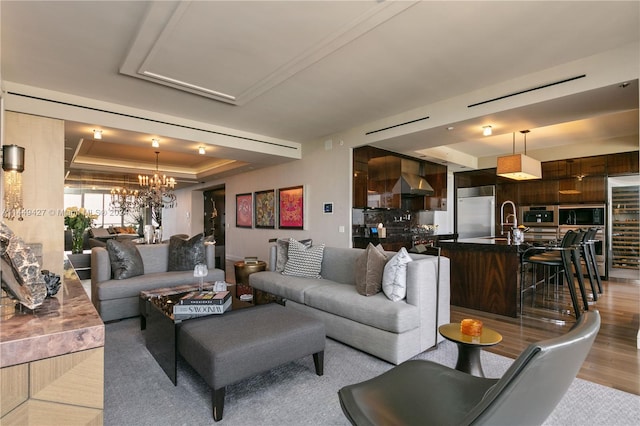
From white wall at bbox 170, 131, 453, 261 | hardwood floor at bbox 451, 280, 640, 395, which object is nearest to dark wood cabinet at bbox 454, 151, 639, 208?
white wall at bbox 170, 131, 453, 261

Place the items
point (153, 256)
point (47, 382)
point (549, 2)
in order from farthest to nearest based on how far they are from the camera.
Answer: point (153, 256)
point (549, 2)
point (47, 382)

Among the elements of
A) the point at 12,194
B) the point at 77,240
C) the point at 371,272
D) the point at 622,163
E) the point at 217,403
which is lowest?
the point at 217,403

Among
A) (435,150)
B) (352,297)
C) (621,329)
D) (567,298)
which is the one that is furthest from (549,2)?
(435,150)

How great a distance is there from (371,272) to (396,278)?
0.29m

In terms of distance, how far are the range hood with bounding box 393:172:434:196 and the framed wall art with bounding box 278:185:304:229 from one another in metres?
1.91

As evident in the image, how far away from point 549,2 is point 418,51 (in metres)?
1.02

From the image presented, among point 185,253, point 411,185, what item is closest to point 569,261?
point 411,185

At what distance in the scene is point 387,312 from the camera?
8.56ft

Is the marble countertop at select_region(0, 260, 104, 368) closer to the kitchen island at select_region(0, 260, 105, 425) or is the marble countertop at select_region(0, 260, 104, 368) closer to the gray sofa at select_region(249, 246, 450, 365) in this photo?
the kitchen island at select_region(0, 260, 105, 425)

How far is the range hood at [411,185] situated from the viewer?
6.37 m

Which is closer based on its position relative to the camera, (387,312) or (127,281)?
(387,312)

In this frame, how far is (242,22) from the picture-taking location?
2656 millimetres

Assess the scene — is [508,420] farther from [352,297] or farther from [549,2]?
[549,2]

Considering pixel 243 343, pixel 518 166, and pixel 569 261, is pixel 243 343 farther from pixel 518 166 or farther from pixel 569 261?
pixel 518 166
